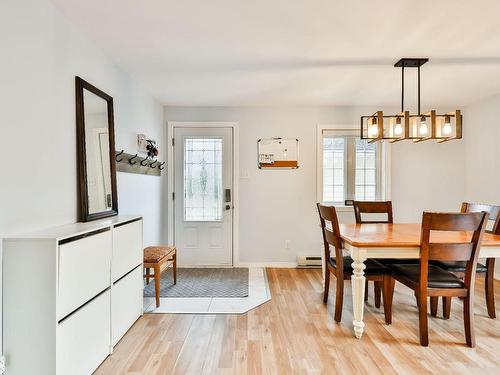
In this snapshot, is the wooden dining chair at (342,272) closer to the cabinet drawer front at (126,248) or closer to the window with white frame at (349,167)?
the cabinet drawer front at (126,248)

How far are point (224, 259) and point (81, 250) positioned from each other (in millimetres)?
2939

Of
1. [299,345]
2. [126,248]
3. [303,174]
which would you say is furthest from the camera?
[303,174]

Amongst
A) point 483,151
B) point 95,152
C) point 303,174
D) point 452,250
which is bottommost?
point 452,250

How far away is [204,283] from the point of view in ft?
12.6

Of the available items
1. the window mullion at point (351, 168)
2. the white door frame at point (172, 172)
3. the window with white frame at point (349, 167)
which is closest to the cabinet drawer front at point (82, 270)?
the white door frame at point (172, 172)

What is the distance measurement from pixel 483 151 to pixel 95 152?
4.57m

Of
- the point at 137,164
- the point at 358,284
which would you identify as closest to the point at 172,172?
the point at 137,164

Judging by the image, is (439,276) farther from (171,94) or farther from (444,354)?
(171,94)

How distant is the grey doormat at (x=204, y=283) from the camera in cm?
347

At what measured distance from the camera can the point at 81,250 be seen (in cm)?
182

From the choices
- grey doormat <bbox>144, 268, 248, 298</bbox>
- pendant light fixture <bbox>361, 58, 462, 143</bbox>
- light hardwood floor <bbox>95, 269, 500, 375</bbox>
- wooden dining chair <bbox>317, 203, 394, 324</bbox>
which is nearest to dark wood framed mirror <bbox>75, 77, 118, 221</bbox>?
light hardwood floor <bbox>95, 269, 500, 375</bbox>

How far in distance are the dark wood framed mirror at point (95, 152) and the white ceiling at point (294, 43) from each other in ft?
1.50

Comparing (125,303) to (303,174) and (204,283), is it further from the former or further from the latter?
(303,174)

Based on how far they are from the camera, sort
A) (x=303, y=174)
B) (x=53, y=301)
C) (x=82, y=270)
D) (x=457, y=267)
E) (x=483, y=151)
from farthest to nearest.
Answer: (x=303, y=174), (x=483, y=151), (x=457, y=267), (x=82, y=270), (x=53, y=301)
